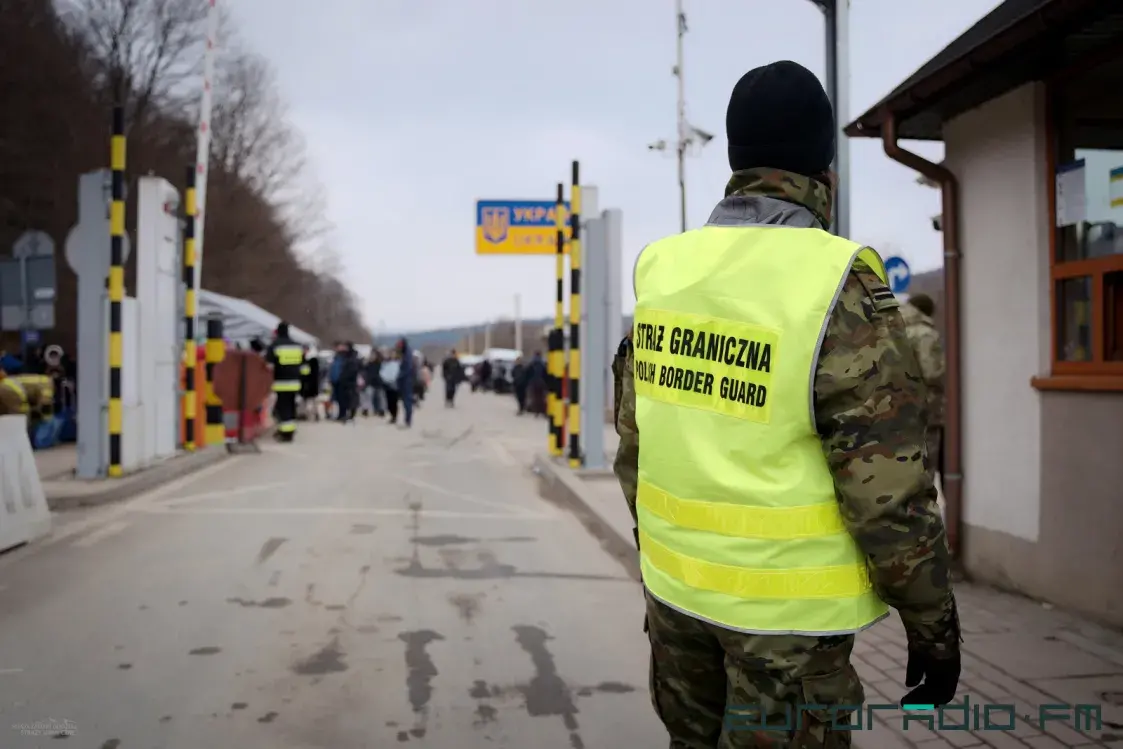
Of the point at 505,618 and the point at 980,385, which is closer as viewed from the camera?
the point at 505,618

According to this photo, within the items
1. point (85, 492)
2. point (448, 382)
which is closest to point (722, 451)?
point (85, 492)

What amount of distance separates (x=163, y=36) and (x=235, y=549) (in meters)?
26.7

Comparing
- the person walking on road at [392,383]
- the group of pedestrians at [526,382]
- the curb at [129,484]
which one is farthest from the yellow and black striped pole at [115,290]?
the group of pedestrians at [526,382]

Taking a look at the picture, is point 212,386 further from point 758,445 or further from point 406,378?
point 758,445

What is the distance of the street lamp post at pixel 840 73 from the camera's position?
611cm

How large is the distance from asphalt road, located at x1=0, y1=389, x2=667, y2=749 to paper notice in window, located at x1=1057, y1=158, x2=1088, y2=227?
3203mm

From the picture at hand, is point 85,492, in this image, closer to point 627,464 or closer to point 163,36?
point 627,464

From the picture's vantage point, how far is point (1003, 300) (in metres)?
5.64

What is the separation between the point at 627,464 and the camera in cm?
238

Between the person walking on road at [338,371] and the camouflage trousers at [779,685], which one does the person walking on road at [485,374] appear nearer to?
the person walking on road at [338,371]

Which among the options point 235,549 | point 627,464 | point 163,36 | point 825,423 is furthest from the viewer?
point 163,36

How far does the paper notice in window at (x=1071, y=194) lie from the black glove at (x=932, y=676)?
13.1 ft

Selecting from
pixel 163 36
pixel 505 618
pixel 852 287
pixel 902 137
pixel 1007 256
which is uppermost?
pixel 163 36

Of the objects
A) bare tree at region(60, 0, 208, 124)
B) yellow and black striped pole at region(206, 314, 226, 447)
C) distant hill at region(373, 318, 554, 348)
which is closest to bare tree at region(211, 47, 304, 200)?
bare tree at region(60, 0, 208, 124)
